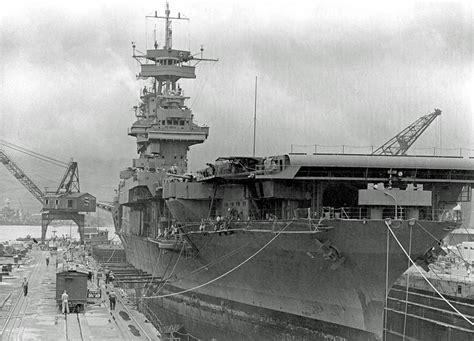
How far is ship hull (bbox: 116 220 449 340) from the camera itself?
18.4 meters

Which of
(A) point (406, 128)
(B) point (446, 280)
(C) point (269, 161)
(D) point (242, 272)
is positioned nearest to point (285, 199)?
(C) point (269, 161)

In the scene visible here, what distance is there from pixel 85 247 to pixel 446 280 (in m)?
37.3

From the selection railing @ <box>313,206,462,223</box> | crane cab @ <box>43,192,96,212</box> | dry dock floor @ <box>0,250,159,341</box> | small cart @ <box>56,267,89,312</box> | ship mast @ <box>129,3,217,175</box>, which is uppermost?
ship mast @ <box>129,3,217,175</box>

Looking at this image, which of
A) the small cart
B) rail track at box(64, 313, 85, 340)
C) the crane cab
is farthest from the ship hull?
the crane cab

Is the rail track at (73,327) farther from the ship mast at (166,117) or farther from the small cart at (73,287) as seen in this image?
the ship mast at (166,117)

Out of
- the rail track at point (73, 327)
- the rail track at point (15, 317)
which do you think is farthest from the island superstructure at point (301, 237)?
the rail track at point (15, 317)

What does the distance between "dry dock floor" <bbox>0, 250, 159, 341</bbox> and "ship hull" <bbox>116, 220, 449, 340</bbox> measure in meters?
3.44

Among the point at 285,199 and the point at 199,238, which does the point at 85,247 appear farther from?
the point at 285,199

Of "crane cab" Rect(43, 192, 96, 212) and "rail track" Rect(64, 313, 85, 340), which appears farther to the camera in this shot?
"crane cab" Rect(43, 192, 96, 212)

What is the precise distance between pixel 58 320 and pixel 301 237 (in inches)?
285

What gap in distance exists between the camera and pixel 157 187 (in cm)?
3097

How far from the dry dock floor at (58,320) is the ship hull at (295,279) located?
344 centimetres

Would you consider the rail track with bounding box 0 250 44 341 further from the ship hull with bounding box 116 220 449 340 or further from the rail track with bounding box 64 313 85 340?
the ship hull with bounding box 116 220 449 340

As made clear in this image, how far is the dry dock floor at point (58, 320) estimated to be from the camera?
56.1 ft
